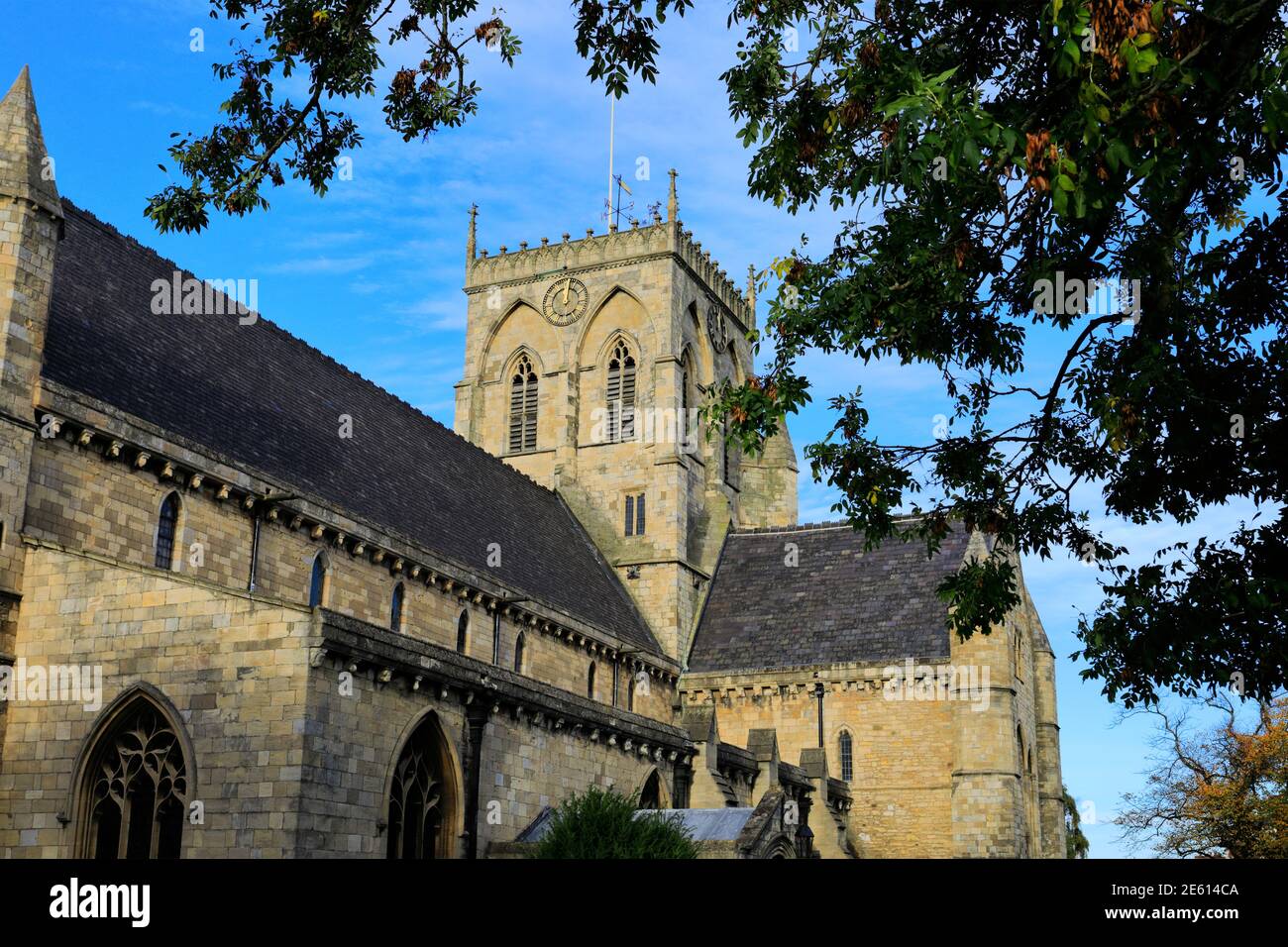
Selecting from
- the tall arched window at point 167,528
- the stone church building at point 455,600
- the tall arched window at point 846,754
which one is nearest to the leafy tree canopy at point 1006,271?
the stone church building at point 455,600

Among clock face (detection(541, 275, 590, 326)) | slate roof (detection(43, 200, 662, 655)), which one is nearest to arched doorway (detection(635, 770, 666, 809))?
slate roof (detection(43, 200, 662, 655))

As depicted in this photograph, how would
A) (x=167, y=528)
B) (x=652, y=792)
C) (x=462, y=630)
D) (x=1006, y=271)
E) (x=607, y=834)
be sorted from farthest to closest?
Answer: (x=462, y=630)
(x=652, y=792)
(x=167, y=528)
(x=607, y=834)
(x=1006, y=271)

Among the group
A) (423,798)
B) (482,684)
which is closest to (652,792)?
(482,684)

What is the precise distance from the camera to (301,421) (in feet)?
106

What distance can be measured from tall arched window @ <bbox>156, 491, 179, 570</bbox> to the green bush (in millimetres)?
8399

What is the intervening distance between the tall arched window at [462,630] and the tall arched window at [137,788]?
44.0 feet

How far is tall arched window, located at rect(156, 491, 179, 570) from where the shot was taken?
80.6 ft

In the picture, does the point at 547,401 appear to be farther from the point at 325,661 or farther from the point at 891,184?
the point at 891,184

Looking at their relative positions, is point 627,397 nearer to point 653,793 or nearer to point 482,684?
point 653,793

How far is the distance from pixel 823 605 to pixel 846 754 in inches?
220

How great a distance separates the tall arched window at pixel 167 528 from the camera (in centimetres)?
2458
